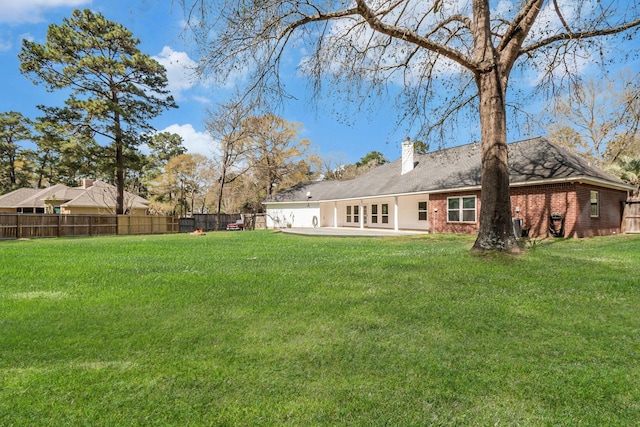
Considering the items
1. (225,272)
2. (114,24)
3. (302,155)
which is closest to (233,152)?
(302,155)

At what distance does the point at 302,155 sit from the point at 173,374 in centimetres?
3405

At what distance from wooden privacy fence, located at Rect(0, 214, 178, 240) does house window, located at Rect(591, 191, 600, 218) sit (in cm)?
2720

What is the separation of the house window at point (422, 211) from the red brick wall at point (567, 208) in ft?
13.1

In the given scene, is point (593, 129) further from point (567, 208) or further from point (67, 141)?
point (67, 141)

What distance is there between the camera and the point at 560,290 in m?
5.12

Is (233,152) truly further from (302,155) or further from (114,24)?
(114,24)

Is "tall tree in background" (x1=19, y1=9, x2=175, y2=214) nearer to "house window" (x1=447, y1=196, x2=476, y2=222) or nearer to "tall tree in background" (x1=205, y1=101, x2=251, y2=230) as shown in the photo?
"tall tree in background" (x1=205, y1=101, x2=251, y2=230)

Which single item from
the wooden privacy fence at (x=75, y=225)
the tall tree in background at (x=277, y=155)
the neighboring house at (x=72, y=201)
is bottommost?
the wooden privacy fence at (x=75, y=225)

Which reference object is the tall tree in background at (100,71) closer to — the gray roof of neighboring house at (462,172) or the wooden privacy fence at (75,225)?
the wooden privacy fence at (75,225)

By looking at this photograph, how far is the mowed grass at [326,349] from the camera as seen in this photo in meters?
2.21

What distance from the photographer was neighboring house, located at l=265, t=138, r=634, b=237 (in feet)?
45.1

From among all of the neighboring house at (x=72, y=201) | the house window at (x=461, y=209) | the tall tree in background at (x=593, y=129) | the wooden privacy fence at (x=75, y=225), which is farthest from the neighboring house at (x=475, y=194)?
the neighboring house at (x=72, y=201)

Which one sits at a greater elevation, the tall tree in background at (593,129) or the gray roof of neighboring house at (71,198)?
the tall tree in background at (593,129)

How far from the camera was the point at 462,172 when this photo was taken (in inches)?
709
